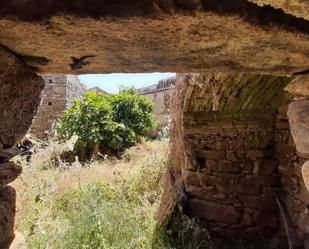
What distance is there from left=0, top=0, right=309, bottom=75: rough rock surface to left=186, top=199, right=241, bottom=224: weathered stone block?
12.1 feet

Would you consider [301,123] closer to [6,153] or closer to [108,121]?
[6,153]

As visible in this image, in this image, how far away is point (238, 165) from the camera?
4902 mm

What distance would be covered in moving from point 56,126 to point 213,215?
8.55 metres

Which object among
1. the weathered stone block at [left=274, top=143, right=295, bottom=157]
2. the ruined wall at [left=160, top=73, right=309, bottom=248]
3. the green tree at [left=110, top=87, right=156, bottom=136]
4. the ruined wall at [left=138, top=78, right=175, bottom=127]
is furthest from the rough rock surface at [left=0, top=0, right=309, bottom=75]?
the ruined wall at [left=138, top=78, right=175, bottom=127]

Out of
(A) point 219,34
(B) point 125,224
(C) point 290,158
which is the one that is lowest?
(B) point 125,224

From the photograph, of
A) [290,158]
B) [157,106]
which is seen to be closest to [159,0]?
[290,158]

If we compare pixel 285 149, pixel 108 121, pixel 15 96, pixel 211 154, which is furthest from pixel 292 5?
pixel 108 121

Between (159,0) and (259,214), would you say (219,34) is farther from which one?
(259,214)

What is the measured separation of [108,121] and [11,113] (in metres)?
9.93

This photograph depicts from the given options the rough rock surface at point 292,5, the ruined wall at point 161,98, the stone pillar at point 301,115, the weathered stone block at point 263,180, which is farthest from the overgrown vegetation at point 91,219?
the ruined wall at point 161,98

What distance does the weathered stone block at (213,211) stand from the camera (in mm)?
4895

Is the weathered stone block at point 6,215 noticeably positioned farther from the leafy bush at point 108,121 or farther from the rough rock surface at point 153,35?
the leafy bush at point 108,121

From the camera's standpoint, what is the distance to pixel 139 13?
1.07 metres

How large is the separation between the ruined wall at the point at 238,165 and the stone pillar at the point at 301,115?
2.65 m
